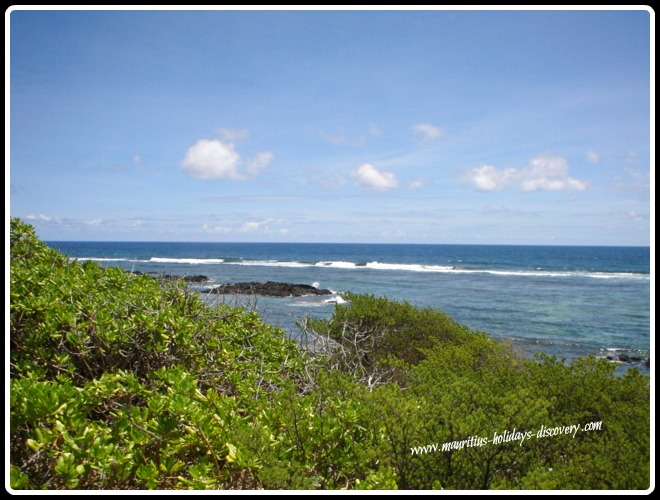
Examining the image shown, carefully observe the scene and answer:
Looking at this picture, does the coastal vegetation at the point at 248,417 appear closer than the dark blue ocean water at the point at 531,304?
Yes

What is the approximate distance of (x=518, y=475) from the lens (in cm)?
331

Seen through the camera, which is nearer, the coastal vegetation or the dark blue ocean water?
the coastal vegetation

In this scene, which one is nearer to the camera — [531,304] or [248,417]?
[248,417]

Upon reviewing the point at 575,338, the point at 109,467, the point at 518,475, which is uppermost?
the point at 109,467

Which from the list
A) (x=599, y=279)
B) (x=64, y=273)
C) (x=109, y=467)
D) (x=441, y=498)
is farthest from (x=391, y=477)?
(x=599, y=279)

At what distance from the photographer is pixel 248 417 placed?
356 centimetres

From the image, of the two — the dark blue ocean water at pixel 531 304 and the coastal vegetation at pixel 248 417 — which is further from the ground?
the coastal vegetation at pixel 248 417

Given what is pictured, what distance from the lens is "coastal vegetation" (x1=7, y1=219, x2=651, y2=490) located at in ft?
9.65

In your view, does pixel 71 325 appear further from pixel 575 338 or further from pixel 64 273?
pixel 575 338

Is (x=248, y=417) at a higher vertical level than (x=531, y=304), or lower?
higher

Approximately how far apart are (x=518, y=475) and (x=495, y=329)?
690 inches

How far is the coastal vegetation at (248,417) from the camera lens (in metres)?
2.94

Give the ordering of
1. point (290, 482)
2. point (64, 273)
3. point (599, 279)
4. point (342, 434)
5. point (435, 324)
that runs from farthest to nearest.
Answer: point (599, 279) → point (435, 324) → point (64, 273) → point (342, 434) → point (290, 482)

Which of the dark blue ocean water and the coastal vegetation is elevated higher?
the coastal vegetation
